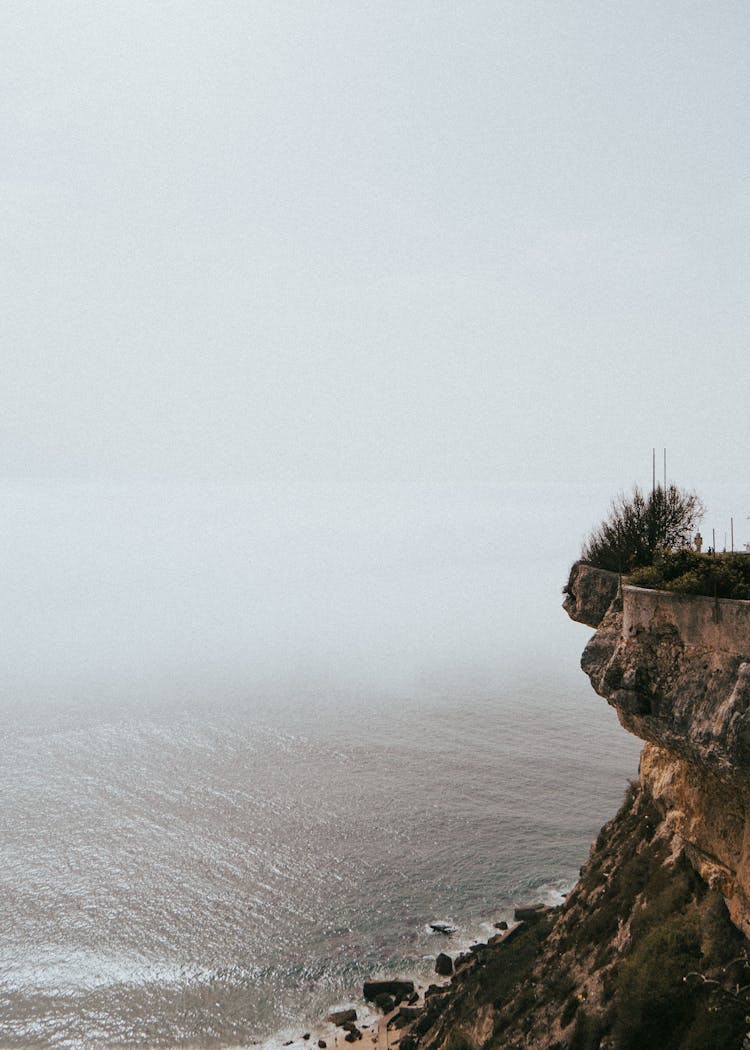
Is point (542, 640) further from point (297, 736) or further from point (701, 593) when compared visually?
point (701, 593)

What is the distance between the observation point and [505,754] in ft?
288

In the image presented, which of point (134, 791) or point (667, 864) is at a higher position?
point (667, 864)

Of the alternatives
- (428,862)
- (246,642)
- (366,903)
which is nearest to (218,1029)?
(366,903)

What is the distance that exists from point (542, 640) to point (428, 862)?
145 m

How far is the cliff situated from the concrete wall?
0.05m

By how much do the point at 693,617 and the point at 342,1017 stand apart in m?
33.2

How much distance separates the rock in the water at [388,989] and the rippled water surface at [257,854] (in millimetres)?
2104

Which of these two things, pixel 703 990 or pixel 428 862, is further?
pixel 428 862

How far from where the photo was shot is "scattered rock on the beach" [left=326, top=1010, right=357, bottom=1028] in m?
39.3

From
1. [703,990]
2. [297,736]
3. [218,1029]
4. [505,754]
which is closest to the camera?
[703,990]

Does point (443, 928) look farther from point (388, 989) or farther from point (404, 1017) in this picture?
point (404, 1017)

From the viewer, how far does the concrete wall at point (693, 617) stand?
66.7 ft

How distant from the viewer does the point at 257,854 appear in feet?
203

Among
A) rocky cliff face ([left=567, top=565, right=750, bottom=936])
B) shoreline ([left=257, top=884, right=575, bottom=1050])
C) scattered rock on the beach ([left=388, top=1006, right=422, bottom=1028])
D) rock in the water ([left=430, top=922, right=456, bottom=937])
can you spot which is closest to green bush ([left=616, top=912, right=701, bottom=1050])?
rocky cliff face ([left=567, top=565, right=750, bottom=936])
